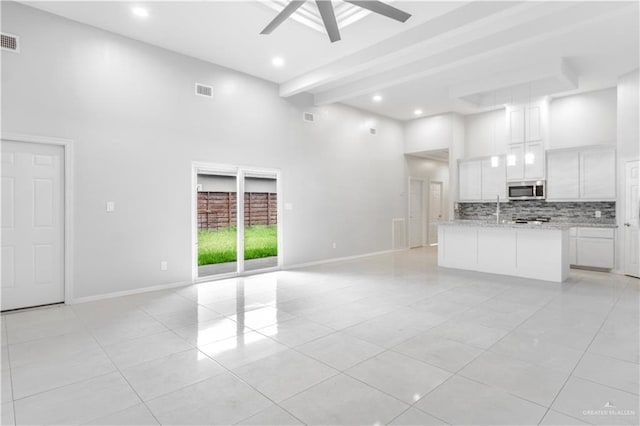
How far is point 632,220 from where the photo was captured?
5.87 metres

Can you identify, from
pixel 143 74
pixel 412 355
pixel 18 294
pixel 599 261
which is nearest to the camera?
pixel 412 355

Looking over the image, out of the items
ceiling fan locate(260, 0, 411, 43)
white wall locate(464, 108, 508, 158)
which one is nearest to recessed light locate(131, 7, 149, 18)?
ceiling fan locate(260, 0, 411, 43)

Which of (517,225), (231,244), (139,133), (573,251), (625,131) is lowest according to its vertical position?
(573,251)

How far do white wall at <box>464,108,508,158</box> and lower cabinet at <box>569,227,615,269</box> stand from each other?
8.24 ft

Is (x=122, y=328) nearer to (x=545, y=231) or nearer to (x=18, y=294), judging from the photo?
(x=18, y=294)

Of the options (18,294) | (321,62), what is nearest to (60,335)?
(18,294)

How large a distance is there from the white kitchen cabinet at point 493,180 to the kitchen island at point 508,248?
83.5 inches

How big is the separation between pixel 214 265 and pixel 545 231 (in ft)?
18.1

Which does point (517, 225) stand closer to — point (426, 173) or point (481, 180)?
point (481, 180)

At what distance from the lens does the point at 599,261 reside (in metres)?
6.40

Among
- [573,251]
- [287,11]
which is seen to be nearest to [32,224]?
[287,11]

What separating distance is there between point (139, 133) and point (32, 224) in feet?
5.76

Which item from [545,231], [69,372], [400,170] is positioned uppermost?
[400,170]

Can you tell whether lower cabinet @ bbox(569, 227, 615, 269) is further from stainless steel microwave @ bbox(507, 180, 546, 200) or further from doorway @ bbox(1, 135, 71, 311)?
doorway @ bbox(1, 135, 71, 311)
